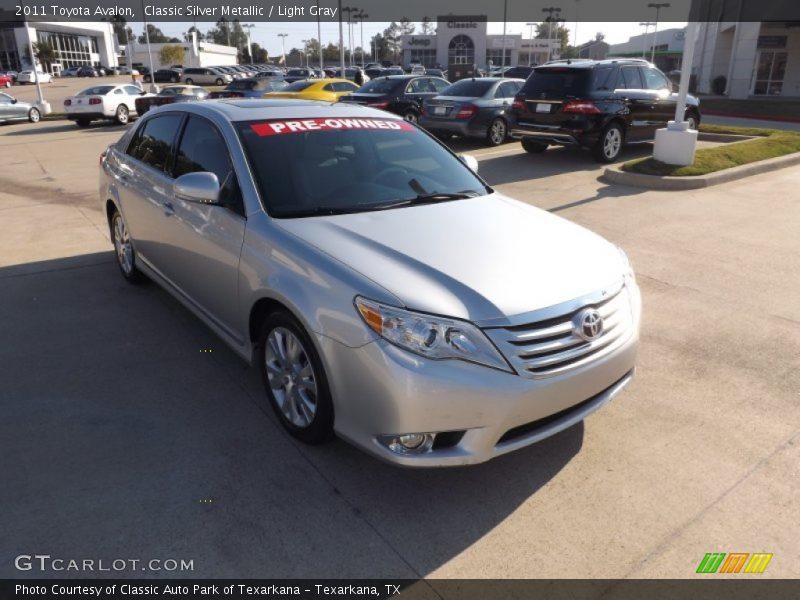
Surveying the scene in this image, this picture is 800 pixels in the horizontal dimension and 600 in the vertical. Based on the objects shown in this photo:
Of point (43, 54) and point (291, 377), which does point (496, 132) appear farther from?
point (43, 54)

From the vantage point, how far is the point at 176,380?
13.4 feet

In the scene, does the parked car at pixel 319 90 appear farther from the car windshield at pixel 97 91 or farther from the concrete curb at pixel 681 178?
the concrete curb at pixel 681 178

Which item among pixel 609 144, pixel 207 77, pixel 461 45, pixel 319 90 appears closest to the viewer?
pixel 609 144

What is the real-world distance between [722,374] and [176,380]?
362 cm

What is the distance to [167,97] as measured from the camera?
21.5 metres

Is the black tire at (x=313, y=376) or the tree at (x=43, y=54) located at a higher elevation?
the tree at (x=43, y=54)

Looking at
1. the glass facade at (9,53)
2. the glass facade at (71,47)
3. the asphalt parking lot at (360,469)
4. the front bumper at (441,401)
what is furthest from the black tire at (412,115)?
the glass facade at (9,53)

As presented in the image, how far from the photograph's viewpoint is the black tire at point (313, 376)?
3.02 metres

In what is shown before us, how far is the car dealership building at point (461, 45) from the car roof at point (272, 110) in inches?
3477

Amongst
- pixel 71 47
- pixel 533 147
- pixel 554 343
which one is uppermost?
pixel 71 47

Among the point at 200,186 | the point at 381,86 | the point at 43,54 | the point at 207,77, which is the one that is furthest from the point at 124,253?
the point at 43,54

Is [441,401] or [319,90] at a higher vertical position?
[319,90]

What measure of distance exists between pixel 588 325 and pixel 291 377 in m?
1.53

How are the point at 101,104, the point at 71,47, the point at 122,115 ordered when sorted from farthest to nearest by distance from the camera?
the point at 71,47
the point at 122,115
the point at 101,104
